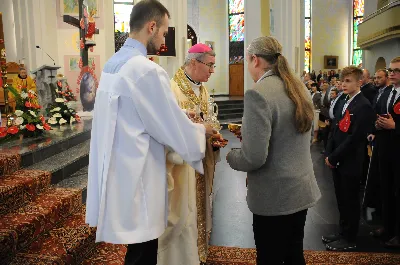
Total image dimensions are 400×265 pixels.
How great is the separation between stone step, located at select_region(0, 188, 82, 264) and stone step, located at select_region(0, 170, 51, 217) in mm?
57

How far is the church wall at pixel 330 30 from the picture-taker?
22312 mm

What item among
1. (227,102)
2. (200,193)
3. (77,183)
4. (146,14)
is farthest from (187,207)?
(227,102)

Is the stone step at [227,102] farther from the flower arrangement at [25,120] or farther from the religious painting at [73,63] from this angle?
the flower arrangement at [25,120]

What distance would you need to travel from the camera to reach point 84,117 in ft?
26.9

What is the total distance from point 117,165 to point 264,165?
778 millimetres

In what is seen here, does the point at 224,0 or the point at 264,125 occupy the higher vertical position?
the point at 224,0

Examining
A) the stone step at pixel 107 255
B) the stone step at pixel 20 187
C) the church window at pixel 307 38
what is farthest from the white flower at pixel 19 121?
the church window at pixel 307 38

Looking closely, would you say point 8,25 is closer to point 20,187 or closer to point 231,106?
point 231,106

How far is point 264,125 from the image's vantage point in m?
2.05

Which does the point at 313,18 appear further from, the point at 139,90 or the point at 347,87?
the point at 139,90

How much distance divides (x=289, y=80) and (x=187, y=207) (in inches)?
46.5

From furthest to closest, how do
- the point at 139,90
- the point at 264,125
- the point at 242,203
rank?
the point at 242,203
the point at 264,125
the point at 139,90

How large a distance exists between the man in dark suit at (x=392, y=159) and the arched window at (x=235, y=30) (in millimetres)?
→ 17824

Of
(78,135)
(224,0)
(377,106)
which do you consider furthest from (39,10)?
(224,0)
